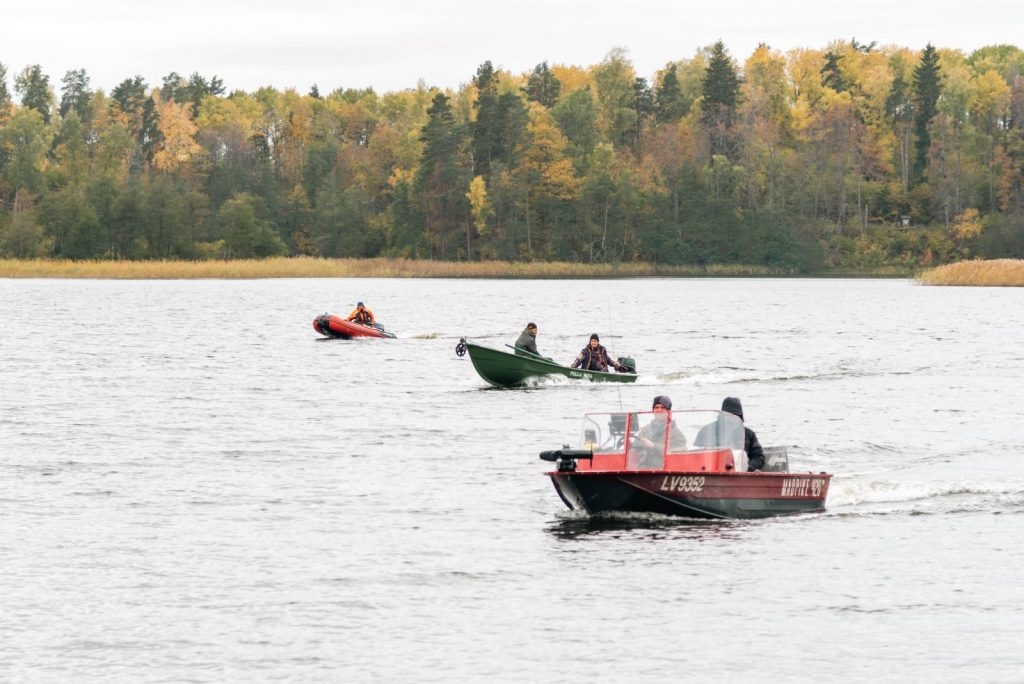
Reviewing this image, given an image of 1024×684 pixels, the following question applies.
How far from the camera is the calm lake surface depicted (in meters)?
16.8

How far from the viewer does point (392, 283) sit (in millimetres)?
148250

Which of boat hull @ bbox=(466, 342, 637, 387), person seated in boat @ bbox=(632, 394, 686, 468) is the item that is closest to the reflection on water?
person seated in boat @ bbox=(632, 394, 686, 468)

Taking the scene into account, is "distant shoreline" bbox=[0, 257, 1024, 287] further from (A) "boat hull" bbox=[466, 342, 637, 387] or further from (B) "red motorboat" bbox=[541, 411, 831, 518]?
(B) "red motorboat" bbox=[541, 411, 831, 518]

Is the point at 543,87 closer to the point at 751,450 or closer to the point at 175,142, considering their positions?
the point at 175,142

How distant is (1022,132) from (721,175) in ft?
109

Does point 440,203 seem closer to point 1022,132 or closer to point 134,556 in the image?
point 1022,132

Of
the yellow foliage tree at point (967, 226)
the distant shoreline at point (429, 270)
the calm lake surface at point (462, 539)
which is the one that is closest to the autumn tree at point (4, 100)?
the distant shoreline at point (429, 270)

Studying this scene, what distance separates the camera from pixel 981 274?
111 m

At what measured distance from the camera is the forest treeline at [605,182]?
158 metres

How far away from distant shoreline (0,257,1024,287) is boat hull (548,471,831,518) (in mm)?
86497

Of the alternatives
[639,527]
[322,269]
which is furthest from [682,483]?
[322,269]

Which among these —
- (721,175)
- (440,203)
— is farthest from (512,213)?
(721,175)

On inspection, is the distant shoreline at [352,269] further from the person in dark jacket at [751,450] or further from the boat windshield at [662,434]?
the boat windshield at [662,434]

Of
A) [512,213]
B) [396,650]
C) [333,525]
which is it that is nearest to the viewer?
[396,650]
